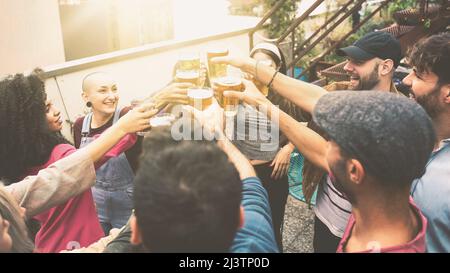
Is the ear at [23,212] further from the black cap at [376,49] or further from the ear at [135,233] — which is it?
the black cap at [376,49]

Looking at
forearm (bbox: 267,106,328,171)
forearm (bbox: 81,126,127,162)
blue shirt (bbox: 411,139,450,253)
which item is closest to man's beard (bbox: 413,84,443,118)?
blue shirt (bbox: 411,139,450,253)

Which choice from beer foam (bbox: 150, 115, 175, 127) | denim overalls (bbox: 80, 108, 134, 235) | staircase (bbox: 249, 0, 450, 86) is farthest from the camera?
staircase (bbox: 249, 0, 450, 86)

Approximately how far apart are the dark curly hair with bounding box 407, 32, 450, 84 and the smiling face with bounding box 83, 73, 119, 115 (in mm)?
2226

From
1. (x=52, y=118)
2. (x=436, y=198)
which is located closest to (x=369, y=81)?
(x=436, y=198)

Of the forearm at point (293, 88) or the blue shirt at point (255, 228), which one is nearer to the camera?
the blue shirt at point (255, 228)

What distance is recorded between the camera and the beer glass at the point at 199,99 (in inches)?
84.9

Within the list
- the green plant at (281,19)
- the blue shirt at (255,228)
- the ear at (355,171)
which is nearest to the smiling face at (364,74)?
the ear at (355,171)

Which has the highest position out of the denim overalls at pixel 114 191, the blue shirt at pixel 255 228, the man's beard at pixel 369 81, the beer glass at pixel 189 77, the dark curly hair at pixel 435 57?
the dark curly hair at pixel 435 57

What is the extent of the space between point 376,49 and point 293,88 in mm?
1200

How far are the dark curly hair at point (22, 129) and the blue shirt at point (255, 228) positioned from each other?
47.6 inches

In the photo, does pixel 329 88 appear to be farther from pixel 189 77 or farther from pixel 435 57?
pixel 189 77

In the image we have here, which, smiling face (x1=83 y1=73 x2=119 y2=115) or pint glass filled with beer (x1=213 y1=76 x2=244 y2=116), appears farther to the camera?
smiling face (x1=83 y1=73 x2=119 y2=115)

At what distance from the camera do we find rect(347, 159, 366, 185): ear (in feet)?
4.67

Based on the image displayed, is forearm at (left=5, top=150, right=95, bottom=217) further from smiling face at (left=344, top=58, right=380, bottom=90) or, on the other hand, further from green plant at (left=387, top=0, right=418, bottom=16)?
green plant at (left=387, top=0, right=418, bottom=16)
